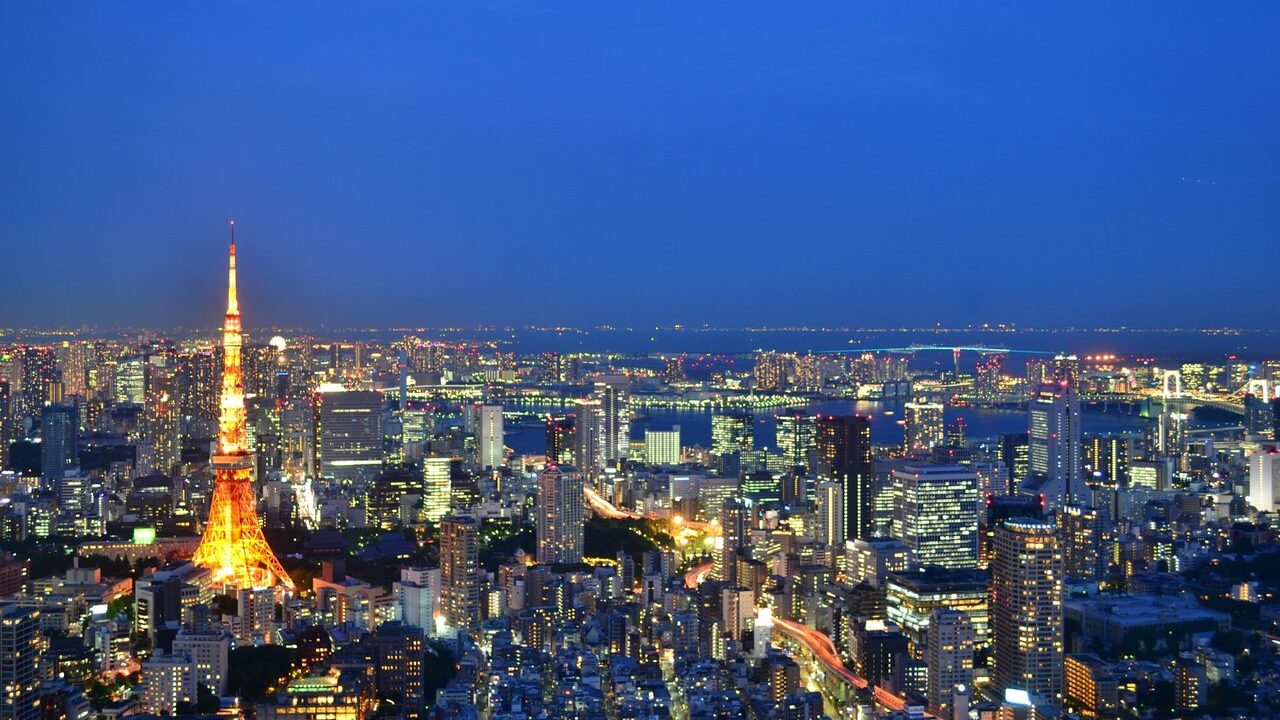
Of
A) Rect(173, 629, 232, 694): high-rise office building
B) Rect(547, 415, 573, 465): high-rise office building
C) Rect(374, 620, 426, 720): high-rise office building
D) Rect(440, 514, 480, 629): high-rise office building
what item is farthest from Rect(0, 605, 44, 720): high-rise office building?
Rect(547, 415, 573, 465): high-rise office building

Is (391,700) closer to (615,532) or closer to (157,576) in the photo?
(157,576)

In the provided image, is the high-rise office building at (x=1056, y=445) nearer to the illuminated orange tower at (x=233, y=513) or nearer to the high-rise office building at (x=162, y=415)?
the illuminated orange tower at (x=233, y=513)

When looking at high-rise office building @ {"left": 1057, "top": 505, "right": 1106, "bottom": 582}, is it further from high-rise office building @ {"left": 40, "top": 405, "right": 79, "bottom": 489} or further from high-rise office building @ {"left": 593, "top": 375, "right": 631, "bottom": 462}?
high-rise office building @ {"left": 40, "top": 405, "right": 79, "bottom": 489}

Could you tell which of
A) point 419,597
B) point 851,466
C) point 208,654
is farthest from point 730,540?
point 208,654

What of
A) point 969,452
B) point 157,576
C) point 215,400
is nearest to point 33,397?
point 215,400

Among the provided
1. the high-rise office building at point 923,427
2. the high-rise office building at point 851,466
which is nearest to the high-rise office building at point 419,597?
the high-rise office building at point 851,466

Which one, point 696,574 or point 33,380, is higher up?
point 33,380

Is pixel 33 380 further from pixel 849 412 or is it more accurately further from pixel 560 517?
pixel 849 412
